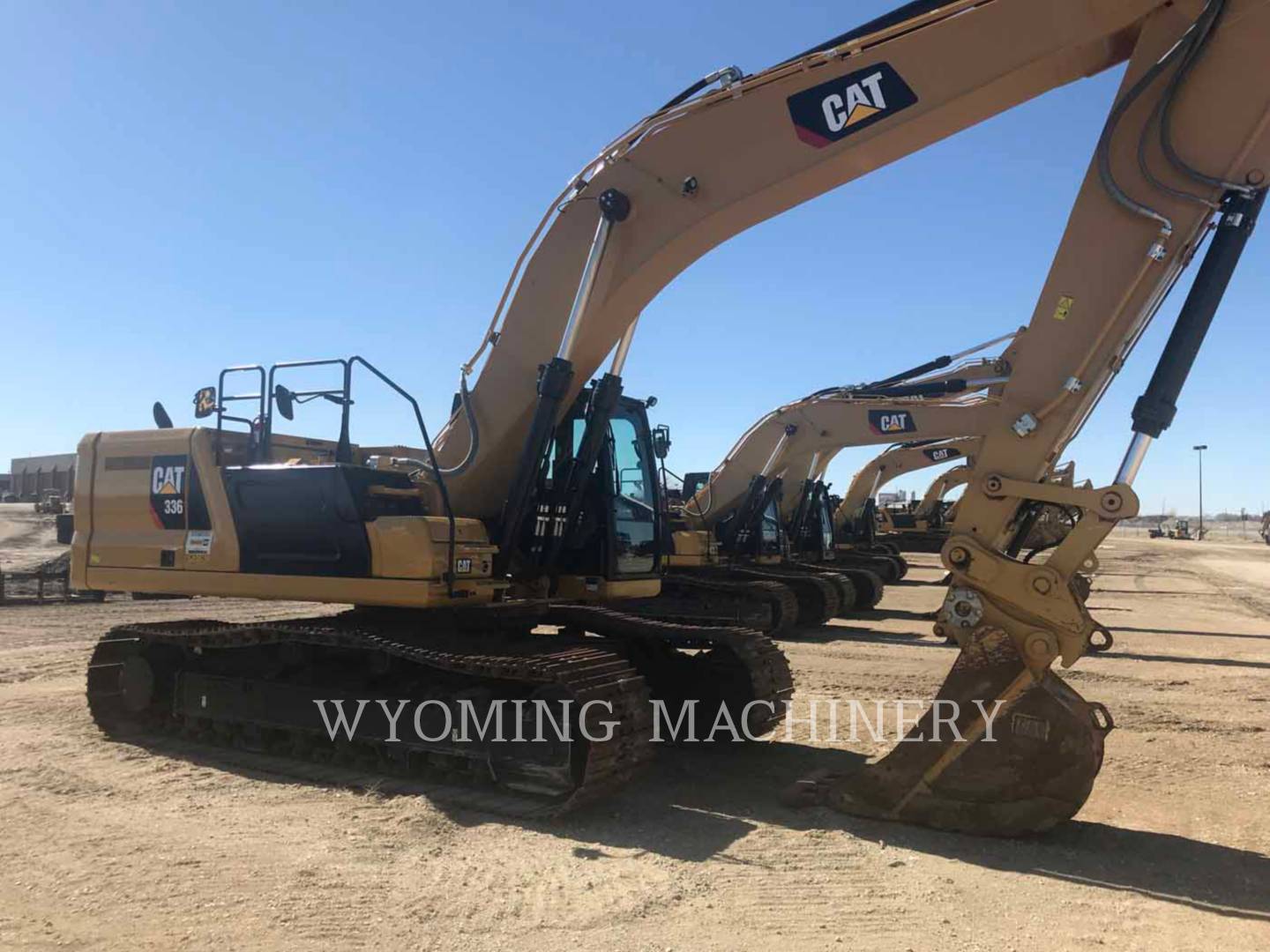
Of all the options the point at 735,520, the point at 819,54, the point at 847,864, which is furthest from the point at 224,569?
the point at 735,520

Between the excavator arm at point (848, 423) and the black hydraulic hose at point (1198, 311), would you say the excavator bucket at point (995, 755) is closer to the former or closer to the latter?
the black hydraulic hose at point (1198, 311)

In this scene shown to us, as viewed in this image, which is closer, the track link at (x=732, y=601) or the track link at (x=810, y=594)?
the track link at (x=732, y=601)

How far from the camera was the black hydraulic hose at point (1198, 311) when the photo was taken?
541cm

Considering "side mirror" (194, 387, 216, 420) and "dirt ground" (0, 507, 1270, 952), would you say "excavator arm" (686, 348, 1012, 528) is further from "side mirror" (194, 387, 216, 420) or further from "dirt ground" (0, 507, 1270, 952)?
"side mirror" (194, 387, 216, 420)

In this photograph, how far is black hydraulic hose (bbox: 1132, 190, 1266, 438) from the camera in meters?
5.41

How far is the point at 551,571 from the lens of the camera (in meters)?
7.56

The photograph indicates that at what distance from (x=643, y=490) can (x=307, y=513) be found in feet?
8.36

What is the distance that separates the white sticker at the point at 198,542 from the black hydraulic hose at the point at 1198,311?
21.3ft

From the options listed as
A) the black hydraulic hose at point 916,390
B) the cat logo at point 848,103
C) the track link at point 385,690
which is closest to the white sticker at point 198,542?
the track link at point 385,690

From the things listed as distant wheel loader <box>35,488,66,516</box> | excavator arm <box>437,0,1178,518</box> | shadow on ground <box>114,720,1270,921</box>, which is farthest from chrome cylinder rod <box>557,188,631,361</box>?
distant wheel loader <box>35,488,66,516</box>

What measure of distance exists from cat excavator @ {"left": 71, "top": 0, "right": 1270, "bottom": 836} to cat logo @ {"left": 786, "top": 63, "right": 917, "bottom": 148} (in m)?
0.02

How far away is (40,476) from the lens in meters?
40.8

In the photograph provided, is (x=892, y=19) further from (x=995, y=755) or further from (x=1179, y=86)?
(x=995, y=755)

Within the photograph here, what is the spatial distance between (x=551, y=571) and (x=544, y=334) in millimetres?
1750
